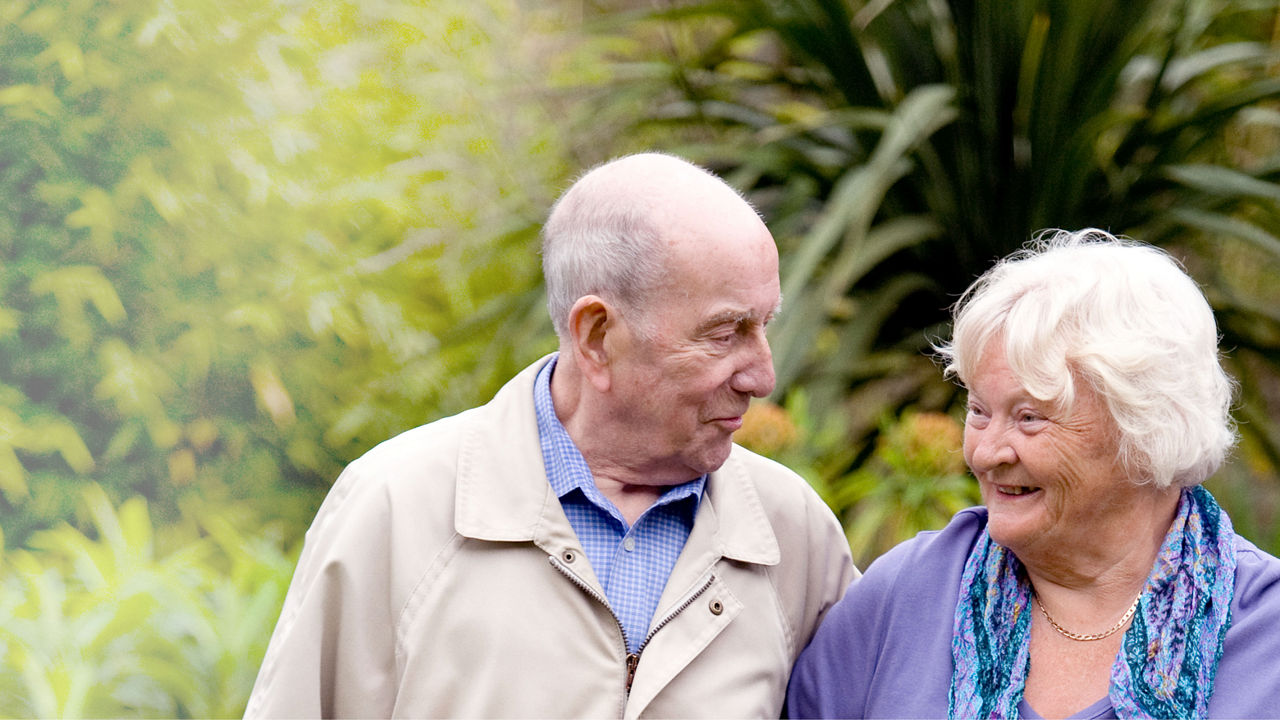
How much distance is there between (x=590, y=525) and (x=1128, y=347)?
777 mm

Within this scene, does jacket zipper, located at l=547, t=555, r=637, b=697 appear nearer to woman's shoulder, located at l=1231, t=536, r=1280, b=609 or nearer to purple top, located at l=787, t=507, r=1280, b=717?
purple top, located at l=787, t=507, r=1280, b=717

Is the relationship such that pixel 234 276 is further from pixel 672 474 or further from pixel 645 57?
pixel 645 57

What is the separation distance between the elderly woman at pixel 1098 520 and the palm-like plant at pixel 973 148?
4.75 feet

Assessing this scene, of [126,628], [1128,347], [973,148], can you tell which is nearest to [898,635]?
[1128,347]

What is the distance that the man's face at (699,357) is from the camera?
5.29ft

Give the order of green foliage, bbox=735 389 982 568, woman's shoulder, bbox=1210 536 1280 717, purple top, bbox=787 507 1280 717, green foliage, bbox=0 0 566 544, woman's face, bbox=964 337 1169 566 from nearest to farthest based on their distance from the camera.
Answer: woman's shoulder, bbox=1210 536 1280 717
woman's face, bbox=964 337 1169 566
purple top, bbox=787 507 1280 717
green foliage, bbox=0 0 566 544
green foliage, bbox=735 389 982 568

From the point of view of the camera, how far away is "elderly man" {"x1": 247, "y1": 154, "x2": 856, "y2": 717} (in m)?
1.55

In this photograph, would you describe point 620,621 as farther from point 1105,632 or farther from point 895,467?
point 895,467

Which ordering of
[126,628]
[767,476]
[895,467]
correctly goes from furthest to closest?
[895,467] → [126,628] → [767,476]

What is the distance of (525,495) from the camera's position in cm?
162

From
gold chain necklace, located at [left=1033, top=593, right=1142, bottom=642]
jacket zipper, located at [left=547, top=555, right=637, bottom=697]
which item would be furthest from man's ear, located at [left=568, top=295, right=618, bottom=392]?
gold chain necklace, located at [left=1033, top=593, right=1142, bottom=642]

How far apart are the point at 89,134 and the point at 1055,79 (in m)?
2.56

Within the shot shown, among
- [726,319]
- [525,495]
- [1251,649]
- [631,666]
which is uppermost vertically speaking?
[726,319]

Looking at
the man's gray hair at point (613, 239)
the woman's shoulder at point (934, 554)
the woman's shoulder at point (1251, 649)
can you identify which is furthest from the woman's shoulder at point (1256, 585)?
the man's gray hair at point (613, 239)
